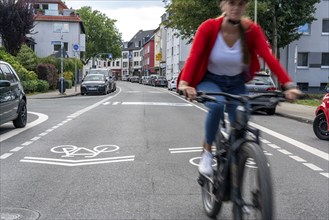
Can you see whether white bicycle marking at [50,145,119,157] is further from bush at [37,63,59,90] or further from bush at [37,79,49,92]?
bush at [37,63,59,90]

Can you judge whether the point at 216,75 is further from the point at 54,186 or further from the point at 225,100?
the point at 54,186

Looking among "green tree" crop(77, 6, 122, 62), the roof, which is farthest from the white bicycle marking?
the roof

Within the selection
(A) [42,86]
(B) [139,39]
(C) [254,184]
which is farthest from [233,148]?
(B) [139,39]

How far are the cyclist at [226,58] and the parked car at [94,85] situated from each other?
3248 cm

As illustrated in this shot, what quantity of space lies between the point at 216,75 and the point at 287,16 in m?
32.4

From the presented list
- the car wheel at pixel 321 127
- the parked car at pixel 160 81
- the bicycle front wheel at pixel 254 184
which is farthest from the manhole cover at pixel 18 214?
the parked car at pixel 160 81

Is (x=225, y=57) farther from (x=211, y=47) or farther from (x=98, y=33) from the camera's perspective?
(x=98, y=33)

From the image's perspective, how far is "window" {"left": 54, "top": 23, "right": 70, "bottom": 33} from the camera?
225 feet

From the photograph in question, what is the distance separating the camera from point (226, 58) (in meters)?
4.05

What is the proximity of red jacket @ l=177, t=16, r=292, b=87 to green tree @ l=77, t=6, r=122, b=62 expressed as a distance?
10223cm

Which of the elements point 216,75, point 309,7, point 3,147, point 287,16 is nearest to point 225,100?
point 216,75

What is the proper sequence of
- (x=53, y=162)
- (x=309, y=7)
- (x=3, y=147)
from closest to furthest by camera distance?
1. (x=53, y=162)
2. (x=3, y=147)
3. (x=309, y=7)

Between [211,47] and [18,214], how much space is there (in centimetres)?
266

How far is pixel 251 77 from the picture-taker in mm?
4309
